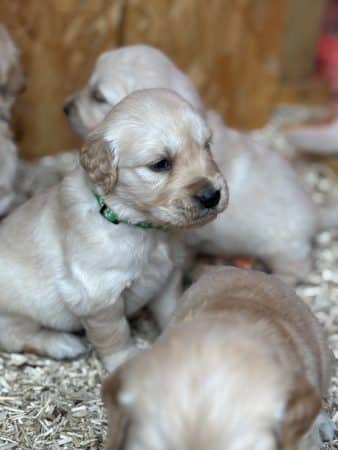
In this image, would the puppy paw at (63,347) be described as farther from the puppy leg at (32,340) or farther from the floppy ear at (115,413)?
the floppy ear at (115,413)

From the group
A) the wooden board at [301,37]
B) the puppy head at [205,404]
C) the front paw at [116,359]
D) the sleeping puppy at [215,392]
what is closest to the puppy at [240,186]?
the front paw at [116,359]

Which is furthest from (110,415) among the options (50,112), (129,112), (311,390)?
(50,112)

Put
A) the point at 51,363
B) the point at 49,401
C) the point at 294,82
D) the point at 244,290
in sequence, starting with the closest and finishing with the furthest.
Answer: the point at 244,290 < the point at 49,401 < the point at 51,363 < the point at 294,82

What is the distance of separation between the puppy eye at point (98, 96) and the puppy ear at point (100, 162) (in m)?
1.02

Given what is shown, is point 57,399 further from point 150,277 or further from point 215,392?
point 215,392

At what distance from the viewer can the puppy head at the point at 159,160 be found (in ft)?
10.5

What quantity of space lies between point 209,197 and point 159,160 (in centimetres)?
26

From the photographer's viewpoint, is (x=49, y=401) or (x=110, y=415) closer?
(x=110, y=415)

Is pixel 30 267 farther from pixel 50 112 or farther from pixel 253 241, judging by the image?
pixel 50 112

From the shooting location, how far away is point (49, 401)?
3.61m

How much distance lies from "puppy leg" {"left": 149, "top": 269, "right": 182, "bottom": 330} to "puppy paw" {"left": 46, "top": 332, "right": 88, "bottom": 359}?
43cm

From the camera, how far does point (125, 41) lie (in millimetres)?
5230

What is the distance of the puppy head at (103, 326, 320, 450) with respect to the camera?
2211mm

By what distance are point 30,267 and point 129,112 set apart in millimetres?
962
